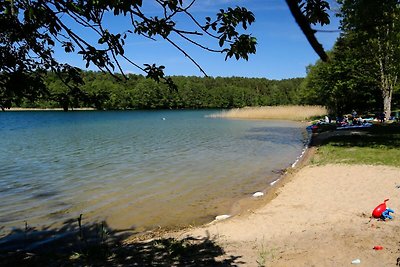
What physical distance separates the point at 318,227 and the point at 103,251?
479 centimetres

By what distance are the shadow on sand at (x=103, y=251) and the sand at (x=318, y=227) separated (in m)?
0.52

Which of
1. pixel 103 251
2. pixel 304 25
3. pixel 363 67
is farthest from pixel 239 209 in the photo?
pixel 363 67

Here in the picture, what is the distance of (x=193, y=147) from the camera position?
2838 cm

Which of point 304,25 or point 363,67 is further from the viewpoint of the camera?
point 363,67

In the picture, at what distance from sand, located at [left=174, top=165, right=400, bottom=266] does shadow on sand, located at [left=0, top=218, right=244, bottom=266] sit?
524 millimetres

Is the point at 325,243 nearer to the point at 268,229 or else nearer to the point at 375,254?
the point at 375,254

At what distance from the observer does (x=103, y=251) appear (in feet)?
24.4

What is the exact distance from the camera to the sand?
657 centimetres

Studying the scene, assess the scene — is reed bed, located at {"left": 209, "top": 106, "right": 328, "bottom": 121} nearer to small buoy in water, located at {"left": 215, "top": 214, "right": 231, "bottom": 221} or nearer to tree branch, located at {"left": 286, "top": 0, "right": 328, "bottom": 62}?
small buoy in water, located at {"left": 215, "top": 214, "right": 231, "bottom": 221}

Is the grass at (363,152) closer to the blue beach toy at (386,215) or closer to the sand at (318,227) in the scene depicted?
the sand at (318,227)


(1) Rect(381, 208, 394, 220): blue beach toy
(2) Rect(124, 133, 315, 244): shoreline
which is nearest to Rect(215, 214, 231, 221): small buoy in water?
(2) Rect(124, 133, 315, 244): shoreline

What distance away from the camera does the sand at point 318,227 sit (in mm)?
6574

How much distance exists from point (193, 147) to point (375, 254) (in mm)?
22230

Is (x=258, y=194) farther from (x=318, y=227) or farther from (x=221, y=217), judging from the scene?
A: (x=318, y=227)
